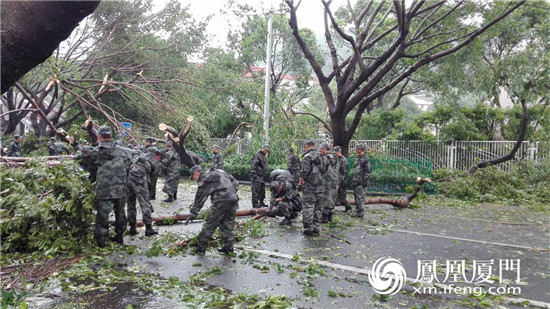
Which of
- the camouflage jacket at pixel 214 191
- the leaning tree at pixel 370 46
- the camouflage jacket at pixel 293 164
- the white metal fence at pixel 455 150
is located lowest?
the camouflage jacket at pixel 214 191

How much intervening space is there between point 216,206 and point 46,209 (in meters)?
2.61

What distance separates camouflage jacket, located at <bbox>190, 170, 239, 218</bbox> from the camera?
682cm

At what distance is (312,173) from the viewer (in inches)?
350

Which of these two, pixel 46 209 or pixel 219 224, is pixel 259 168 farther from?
pixel 46 209

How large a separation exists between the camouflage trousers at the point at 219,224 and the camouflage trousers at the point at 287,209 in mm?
2925

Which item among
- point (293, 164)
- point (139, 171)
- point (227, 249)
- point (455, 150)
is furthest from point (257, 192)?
point (455, 150)

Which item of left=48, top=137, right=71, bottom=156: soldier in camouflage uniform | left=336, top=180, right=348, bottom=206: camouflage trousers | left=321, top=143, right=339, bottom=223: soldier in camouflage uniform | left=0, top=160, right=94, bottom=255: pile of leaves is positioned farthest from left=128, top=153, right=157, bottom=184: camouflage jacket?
left=48, top=137, right=71, bottom=156: soldier in camouflage uniform

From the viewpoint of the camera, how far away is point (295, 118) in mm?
17344

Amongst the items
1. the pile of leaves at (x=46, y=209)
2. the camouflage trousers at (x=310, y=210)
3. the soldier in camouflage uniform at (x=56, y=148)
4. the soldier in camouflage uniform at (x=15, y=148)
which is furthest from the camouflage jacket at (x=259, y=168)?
the soldier in camouflage uniform at (x=15, y=148)

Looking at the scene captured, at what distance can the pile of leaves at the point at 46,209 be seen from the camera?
21.2 ft

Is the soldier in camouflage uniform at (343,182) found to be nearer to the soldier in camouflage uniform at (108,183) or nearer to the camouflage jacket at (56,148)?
the soldier in camouflage uniform at (108,183)

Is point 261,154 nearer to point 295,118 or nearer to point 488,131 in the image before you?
point 295,118

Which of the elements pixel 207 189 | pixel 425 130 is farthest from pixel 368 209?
pixel 425 130

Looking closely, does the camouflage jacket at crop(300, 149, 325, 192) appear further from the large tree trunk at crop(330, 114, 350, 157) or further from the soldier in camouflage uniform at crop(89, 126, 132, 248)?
the large tree trunk at crop(330, 114, 350, 157)
